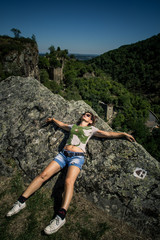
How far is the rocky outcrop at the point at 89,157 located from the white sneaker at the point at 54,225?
37.8 inches

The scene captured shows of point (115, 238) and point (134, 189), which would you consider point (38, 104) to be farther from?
point (115, 238)

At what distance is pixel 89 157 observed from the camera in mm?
3965

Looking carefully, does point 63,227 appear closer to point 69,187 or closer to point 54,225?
point 54,225

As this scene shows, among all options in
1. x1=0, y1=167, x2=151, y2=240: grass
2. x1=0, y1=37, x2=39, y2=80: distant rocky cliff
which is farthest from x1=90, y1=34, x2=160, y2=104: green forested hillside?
x1=0, y1=167, x2=151, y2=240: grass

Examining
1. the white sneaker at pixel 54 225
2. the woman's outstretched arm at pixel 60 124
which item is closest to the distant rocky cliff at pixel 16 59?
the woman's outstretched arm at pixel 60 124

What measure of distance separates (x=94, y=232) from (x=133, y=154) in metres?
2.15

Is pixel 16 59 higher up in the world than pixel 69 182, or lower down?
higher up

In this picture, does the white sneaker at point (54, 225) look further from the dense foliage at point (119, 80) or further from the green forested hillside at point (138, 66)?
the green forested hillside at point (138, 66)

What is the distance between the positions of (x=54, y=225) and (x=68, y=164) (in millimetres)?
1292

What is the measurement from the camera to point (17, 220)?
9.52 feet

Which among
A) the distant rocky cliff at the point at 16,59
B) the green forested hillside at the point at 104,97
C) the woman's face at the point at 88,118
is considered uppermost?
the distant rocky cliff at the point at 16,59

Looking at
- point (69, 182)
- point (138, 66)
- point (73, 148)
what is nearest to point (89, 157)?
point (73, 148)

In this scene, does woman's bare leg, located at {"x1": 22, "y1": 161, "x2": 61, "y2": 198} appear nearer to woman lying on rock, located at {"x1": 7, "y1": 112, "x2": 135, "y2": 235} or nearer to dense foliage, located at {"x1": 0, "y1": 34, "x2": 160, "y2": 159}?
woman lying on rock, located at {"x1": 7, "y1": 112, "x2": 135, "y2": 235}

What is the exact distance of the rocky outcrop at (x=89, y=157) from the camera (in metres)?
3.21
